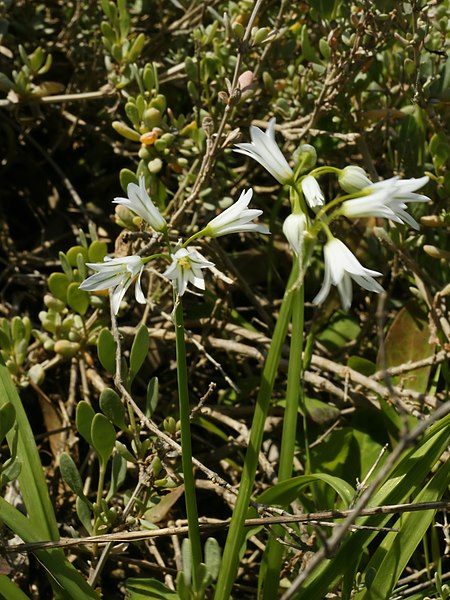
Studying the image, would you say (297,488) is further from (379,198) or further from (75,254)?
(75,254)

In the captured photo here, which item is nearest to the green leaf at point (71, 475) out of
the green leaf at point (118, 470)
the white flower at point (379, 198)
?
the green leaf at point (118, 470)

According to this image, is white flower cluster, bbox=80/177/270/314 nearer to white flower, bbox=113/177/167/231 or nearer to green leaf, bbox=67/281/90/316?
white flower, bbox=113/177/167/231

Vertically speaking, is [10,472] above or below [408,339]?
above

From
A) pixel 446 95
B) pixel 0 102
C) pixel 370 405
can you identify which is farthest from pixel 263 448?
pixel 0 102

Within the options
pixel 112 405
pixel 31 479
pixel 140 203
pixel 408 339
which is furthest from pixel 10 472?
pixel 408 339

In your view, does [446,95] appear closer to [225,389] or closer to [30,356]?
[225,389]

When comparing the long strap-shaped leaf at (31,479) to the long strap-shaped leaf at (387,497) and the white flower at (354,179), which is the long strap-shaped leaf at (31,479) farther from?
the white flower at (354,179)

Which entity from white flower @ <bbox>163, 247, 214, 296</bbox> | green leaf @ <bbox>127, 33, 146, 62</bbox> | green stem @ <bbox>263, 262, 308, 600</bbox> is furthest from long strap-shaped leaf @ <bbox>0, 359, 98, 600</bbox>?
green leaf @ <bbox>127, 33, 146, 62</bbox>
